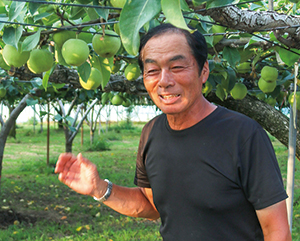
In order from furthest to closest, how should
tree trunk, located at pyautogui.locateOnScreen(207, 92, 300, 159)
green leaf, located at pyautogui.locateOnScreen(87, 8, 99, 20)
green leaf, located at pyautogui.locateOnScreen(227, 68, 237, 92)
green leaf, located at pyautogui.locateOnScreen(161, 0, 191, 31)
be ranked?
1. tree trunk, located at pyautogui.locateOnScreen(207, 92, 300, 159)
2. green leaf, located at pyautogui.locateOnScreen(227, 68, 237, 92)
3. green leaf, located at pyautogui.locateOnScreen(87, 8, 99, 20)
4. green leaf, located at pyautogui.locateOnScreen(161, 0, 191, 31)

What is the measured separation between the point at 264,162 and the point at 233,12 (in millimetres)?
453

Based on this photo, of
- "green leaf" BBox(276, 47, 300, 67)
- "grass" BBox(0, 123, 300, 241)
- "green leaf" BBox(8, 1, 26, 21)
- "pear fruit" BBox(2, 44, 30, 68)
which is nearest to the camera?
"green leaf" BBox(8, 1, 26, 21)

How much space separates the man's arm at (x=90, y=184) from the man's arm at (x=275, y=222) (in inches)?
19.4

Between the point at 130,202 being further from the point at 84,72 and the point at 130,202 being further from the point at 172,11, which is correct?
the point at 172,11

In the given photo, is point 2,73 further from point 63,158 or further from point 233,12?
point 233,12

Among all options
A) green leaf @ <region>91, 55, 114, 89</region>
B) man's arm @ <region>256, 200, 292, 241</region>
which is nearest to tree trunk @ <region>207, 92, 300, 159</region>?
green leaf @ <region>91, 55, 114, 89</region>

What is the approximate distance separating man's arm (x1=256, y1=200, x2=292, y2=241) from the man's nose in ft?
1.49

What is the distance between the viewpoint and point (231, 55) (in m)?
1.34

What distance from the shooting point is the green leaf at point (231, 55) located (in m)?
1.33

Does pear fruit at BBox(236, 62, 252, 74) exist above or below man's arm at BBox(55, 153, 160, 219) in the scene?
above

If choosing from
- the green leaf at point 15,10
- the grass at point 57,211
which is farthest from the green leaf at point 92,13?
the grass at point 57,211

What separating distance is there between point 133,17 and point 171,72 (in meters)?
0.39

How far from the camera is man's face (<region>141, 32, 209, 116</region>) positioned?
90cm

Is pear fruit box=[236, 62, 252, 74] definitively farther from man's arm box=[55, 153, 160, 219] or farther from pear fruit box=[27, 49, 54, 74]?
pear fruit box=[27, 49, 54, 74]
